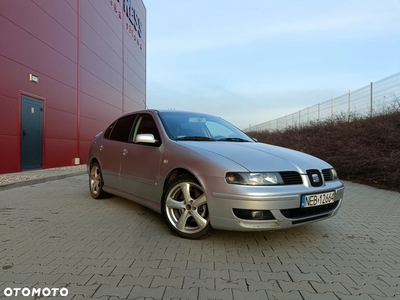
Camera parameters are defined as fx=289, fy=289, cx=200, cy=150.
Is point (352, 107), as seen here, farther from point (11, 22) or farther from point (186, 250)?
point (11, 22)

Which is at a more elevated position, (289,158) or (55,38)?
(55,38)

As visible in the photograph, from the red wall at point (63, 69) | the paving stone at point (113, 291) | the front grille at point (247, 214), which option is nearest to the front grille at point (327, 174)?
the front grille at point (247, 214)

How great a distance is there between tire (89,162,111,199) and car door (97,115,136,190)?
0.84ft

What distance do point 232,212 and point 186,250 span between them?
0.64 metres

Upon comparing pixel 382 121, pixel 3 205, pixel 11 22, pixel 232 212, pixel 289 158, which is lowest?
pixel 3 205

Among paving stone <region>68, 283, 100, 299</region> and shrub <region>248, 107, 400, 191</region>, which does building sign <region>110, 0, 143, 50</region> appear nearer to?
shrub <region>248, 107, 400, 191</region>

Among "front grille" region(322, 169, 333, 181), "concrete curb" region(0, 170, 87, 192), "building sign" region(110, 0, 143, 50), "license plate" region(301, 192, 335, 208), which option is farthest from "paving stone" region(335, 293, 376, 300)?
"building sign" region(110, 0, 143, 50)

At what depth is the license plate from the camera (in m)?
2.92

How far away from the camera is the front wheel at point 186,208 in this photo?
3115mm

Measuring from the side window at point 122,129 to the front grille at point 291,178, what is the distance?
260 centimetres

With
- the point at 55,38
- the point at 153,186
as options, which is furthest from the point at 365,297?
the point at 55,38

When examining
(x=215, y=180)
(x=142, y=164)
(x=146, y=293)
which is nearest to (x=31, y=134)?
(x=142, y=164)

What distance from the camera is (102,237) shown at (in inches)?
134

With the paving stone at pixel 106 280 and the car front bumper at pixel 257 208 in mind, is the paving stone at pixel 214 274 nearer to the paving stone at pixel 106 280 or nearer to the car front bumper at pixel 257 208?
the car front bumper at pixel 257 208
